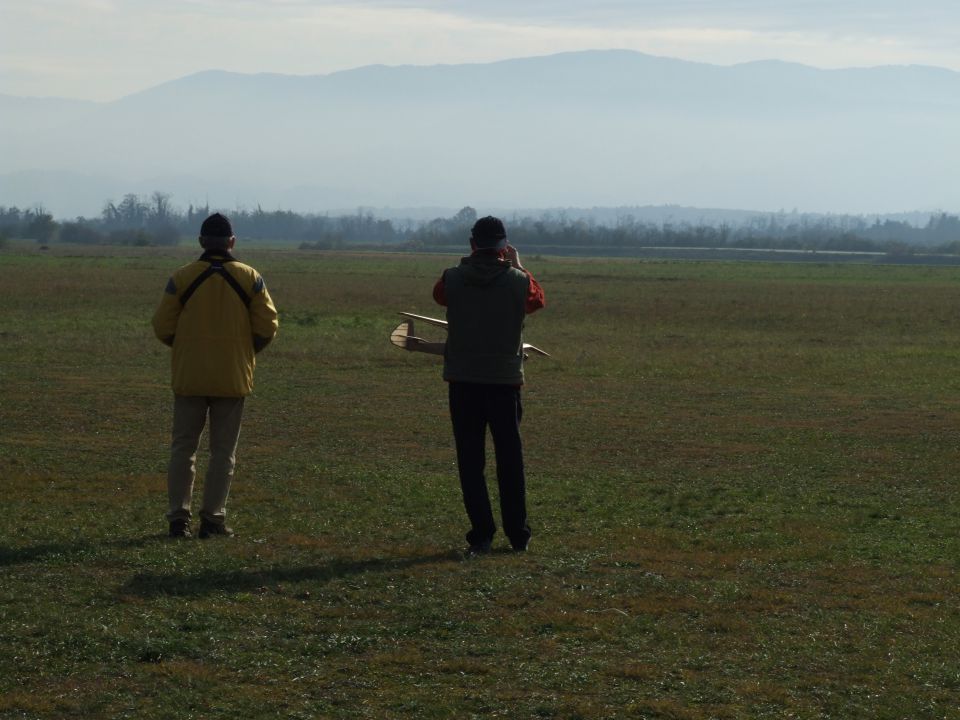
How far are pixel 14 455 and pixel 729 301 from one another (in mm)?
40478

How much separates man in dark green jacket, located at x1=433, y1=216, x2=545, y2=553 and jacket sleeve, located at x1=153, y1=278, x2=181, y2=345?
1684 millimetres

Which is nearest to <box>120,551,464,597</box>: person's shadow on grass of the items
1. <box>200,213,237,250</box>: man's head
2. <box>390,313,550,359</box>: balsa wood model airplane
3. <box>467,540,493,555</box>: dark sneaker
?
<box>467,540,493,555</box>: dark sneaker

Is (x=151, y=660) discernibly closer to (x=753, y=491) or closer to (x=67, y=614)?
(x=67, y=614)

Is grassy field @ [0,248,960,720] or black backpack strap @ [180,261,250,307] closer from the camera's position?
grassy field @ [0,248,960,720]

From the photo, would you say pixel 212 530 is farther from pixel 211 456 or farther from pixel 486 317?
pixel 486 317

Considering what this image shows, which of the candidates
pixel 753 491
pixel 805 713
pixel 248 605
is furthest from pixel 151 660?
pixel 753 491

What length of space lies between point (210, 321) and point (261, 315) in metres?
0.33

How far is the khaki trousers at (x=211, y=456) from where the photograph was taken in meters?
9.47

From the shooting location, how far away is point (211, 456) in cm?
951

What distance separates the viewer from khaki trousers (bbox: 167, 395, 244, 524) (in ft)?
31.1

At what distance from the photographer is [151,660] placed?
6.58 metres

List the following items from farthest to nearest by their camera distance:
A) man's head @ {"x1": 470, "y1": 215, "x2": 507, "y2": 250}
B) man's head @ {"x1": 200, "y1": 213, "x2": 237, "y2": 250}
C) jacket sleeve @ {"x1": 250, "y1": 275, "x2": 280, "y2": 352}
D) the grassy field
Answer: jacket sleeve @ {"x1": 250, "y1": 275, "x2": 280, "y2": 352} < man's head @ {"x1": 200, "y1": 213, "x2": 237, "y2": 250} < man's head @ {"x1": 470, "y1": 215, "x2": 507, "y2": 250} < the grassy field

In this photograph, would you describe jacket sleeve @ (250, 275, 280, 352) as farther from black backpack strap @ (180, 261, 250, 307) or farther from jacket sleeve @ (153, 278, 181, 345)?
jacket sleeve @ (153, 278, 181, 345)

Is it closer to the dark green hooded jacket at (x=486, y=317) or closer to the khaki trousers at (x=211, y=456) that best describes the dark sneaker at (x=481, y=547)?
the dark green hooded jacket at (x=486, y=317)
